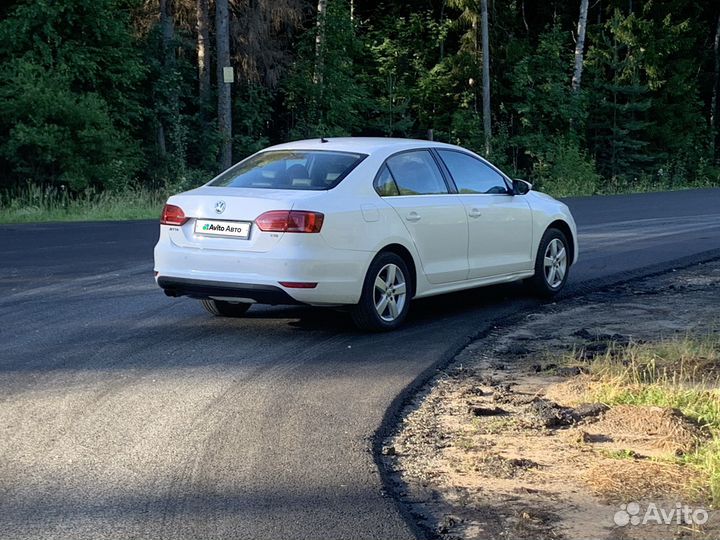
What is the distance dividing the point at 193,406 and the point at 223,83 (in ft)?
94.5

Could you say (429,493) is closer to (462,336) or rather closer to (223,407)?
(223,407)

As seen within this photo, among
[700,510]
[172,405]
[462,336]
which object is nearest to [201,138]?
[462,336]

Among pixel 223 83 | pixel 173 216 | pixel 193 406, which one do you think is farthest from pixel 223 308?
pixel 223 83

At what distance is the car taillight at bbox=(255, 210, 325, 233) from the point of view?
9047 mm

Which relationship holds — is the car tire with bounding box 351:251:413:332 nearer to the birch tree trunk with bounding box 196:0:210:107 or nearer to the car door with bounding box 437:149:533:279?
the car door with bounding box 437:149:533:279

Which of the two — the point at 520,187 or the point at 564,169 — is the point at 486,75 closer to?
the point at 564,169

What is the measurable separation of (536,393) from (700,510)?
2512mm

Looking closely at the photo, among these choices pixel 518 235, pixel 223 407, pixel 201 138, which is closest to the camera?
pixel 223 407

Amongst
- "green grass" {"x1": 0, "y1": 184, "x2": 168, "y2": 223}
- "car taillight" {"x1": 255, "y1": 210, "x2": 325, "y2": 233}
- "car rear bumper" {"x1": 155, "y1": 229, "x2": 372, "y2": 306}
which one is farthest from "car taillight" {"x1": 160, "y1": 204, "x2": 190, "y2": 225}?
"green grass" {"x1": 0, "y1": 184, "x2": 168, "y2": 223}

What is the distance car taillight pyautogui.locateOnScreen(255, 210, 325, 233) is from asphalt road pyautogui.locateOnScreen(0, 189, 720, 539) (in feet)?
3.01

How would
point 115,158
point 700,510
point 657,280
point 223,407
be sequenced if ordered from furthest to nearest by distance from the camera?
point 115,158, point 657,280, point 223,407, point 700,510

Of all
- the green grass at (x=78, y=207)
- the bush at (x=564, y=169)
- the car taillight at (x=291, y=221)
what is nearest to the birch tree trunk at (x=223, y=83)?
the green grass at (x=78, y=207)

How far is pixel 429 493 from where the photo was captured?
5.44m

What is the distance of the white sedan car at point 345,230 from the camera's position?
912cm
